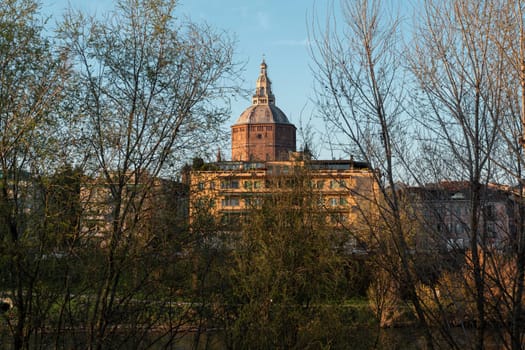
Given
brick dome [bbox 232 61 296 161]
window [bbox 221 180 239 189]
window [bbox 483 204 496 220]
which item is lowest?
window [bbox 483 204 496 220]

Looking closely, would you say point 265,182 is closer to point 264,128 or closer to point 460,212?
point 460,212

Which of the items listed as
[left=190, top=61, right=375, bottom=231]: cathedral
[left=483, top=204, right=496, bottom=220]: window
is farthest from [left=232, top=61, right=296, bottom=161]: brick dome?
[left=483, top=204, right=496, bottom=220]: window

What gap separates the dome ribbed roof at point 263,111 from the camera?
231ft

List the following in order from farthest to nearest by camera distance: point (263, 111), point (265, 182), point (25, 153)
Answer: point (263, 111) < point (265, 182) < point (25, 153)

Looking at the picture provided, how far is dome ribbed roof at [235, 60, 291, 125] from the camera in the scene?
7038 centimetres

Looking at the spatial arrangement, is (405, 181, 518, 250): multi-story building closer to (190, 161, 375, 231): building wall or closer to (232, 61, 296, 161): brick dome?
(190, 161, 375, 231): building wall

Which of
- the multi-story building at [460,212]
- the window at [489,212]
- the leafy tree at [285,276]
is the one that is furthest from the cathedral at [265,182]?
the window at [489,212]

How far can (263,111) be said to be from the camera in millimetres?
Answer: 71188

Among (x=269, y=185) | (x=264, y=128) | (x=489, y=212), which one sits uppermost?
(x=264, y=128)

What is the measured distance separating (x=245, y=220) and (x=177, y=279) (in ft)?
12.5

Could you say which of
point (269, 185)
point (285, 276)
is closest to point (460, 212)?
point (285, 276)

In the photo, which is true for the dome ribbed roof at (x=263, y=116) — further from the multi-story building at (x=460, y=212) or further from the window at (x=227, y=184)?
the multi-story building at (x=460, y=212)

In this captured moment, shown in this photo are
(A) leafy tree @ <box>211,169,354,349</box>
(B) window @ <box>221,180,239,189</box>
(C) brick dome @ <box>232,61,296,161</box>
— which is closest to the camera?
(B) window @ <box>221,180,239,189</box>

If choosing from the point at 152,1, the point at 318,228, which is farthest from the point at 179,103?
the point at 318,228
